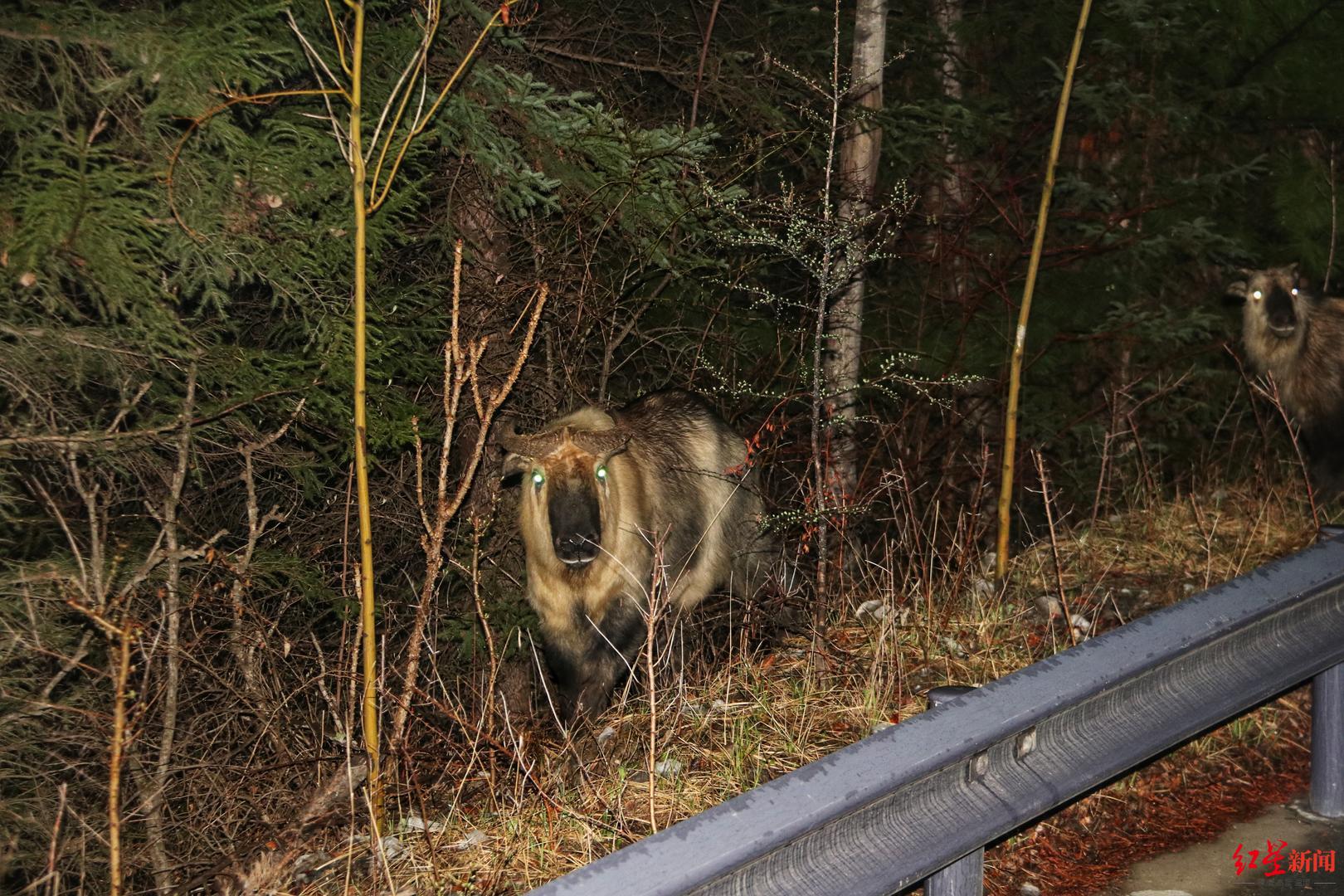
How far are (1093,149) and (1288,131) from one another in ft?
5.01

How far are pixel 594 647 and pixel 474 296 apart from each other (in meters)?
1.83

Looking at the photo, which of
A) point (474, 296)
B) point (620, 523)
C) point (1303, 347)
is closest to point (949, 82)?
point (1303, 347)

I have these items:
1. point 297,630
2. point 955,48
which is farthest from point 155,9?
point 955,48

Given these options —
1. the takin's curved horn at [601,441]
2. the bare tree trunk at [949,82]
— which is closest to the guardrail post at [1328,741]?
the takin's curved horn at [601,441]

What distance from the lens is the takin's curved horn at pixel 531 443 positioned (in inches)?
231

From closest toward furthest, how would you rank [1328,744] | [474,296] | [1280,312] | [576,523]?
[1328,744] → [576,523] → [474,296] → [1280,312]

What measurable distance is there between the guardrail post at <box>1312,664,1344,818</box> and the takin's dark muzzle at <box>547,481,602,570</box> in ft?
9.05

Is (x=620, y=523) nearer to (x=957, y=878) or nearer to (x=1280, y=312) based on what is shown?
(x=957, y=878)

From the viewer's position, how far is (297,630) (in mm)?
6844

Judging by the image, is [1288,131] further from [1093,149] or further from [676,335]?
[676,335]

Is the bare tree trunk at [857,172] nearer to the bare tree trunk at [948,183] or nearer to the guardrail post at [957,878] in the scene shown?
the bare tree trunk at [948,183]

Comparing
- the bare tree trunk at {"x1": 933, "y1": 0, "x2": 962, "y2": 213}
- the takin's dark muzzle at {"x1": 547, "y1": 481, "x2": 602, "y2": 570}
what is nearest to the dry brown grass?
the takin's dark muzzle at {"x1": 547, "y1": 481, "x2": 602, "y2": 570}

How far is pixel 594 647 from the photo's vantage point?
6.43 meters

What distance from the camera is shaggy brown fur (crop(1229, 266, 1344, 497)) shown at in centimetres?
881
